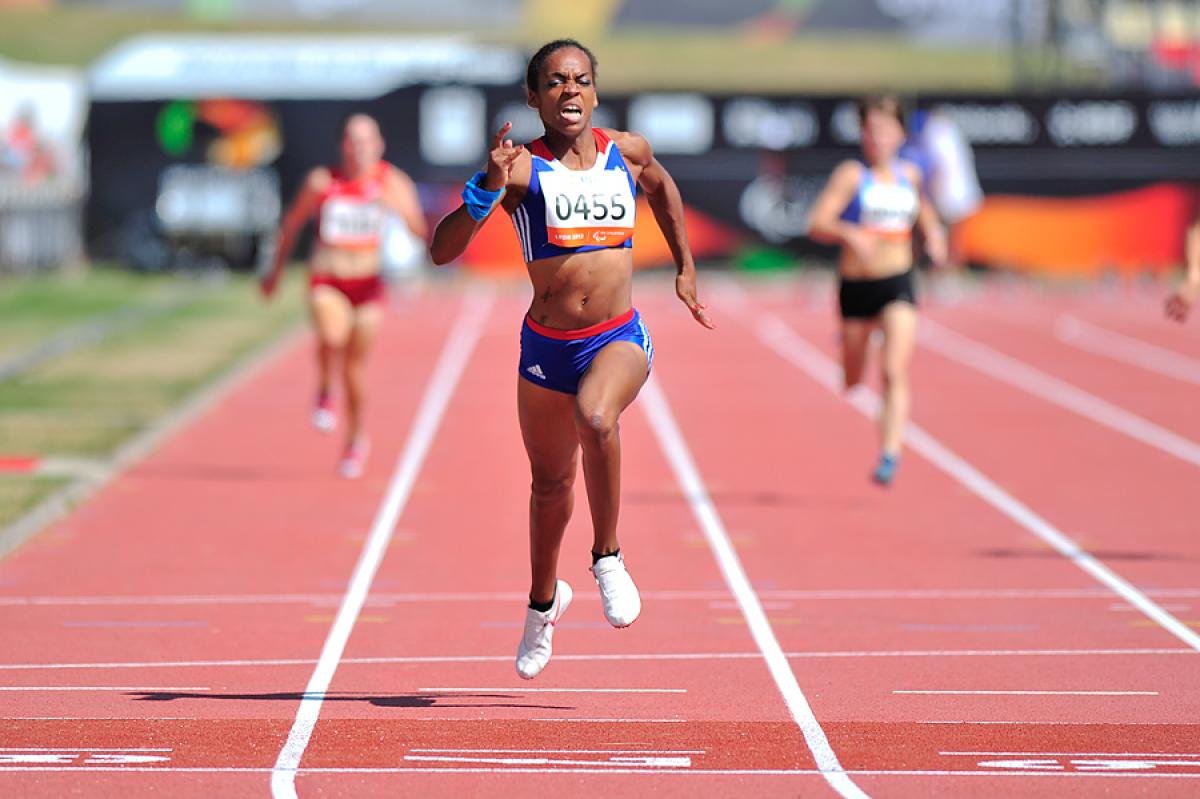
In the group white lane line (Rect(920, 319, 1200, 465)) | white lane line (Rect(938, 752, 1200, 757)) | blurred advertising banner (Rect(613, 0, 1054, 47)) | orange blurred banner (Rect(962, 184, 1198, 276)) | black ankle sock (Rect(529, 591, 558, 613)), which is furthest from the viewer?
blurred advertising banner (Rect(613, 0, 1054, 47))

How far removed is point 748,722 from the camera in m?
7.28

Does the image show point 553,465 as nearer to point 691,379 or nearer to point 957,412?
point 957,412

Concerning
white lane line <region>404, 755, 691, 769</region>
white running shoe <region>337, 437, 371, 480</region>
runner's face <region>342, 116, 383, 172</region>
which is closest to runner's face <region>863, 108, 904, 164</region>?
runner's face <region>342, 116, 383, 172</region>

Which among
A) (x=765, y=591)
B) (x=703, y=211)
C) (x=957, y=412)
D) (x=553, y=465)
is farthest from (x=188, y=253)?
(x=553, y=465)

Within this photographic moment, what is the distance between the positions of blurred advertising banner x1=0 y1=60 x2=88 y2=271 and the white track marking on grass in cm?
2532

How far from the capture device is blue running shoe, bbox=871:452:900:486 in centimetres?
1288

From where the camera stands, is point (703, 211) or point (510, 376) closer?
point (510, 376)

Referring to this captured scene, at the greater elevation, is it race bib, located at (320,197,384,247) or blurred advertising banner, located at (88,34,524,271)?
race bib, located at (320,197,384,247)

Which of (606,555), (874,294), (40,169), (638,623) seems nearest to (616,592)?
(606,555)

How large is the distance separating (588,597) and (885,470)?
3.37 metres

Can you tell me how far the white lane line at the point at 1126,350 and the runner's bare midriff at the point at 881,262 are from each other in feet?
25.1

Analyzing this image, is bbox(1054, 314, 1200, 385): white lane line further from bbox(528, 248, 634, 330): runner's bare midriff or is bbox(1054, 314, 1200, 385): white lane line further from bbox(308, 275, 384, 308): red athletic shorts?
bbox(528, 248, 634, 330): runner's bare midriff

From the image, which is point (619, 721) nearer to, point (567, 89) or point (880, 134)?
point (567, 89)

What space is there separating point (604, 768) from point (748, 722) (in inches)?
32.3
